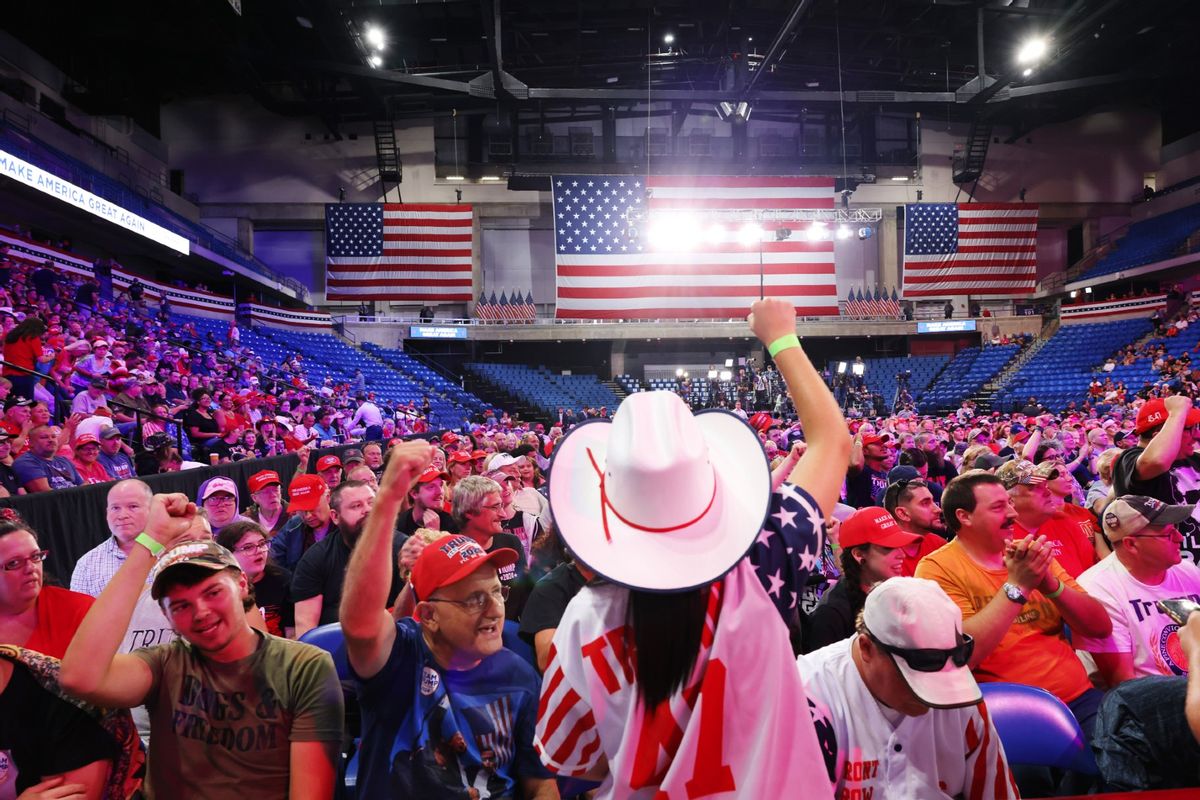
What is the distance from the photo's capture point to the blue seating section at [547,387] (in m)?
28.0

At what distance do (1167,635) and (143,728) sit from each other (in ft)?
12.9

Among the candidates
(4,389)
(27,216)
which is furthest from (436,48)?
(4,389)

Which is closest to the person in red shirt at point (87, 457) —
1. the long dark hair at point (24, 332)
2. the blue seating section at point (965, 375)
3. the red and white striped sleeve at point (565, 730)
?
the long dark hair at point (24, 332)

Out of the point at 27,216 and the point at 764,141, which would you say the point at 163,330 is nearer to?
the point at 27,216

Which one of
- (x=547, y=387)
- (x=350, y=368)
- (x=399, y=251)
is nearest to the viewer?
(x=350, y=368)

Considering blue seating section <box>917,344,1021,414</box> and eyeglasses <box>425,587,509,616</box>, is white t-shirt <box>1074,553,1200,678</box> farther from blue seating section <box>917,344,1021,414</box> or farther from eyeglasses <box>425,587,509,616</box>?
blue seating section <box>917,344,1021,414</box>

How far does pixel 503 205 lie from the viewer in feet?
101

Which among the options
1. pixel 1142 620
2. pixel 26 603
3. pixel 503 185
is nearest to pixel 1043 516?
pixel 1142 620

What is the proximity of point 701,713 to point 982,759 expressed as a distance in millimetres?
1071

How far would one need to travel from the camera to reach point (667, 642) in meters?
1.10

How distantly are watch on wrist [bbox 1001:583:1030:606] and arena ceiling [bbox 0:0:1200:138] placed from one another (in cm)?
2035

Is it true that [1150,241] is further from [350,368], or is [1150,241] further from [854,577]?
[854,577]

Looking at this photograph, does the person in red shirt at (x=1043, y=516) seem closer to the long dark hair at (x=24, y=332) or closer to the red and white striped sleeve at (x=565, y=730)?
the red and white striped sleeve at (x=565, y=730)

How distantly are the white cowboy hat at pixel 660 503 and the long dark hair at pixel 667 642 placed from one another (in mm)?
49
